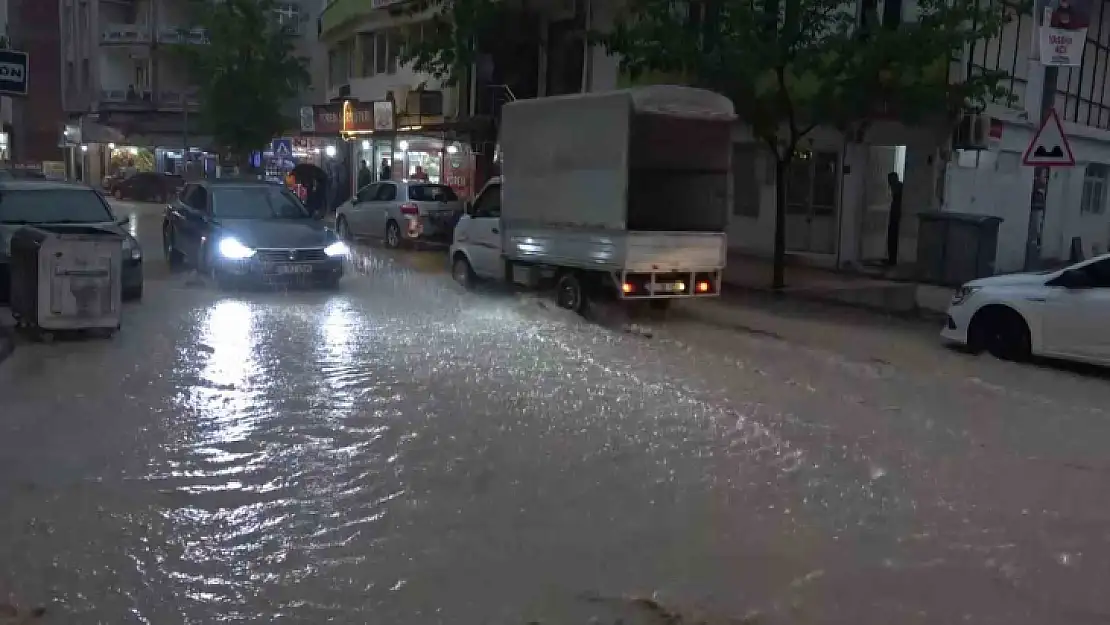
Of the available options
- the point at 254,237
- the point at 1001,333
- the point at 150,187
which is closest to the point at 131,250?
the point at 254,237

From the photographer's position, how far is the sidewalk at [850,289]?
53.0 feet

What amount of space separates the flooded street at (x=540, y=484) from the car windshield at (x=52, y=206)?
2.75m

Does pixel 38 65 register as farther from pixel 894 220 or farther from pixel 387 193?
pixel 894 220

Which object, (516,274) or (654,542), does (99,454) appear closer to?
(654,542)

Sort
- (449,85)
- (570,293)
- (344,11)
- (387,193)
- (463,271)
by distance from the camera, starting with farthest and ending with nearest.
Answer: (344,11)
(387,193)
(449,85)
(463,271)
(570,293)

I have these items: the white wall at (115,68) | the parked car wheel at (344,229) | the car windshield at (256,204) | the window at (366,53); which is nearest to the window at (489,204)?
the car windshield at (256,204)

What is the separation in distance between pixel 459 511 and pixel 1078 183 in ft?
73.2

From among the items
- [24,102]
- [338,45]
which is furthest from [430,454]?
[24,102]

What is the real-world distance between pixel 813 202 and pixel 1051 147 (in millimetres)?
8432

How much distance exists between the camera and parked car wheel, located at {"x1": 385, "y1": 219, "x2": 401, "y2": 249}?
24.1 meters

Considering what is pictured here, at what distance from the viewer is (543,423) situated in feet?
27.6

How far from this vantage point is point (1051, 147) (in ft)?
45.8

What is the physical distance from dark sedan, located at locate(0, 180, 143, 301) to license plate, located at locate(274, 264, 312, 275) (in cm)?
186

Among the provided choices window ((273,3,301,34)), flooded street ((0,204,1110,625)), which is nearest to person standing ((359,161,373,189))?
window ((273,3,301,34))
